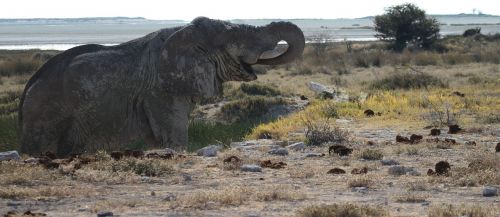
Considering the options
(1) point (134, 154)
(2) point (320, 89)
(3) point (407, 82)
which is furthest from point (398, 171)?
(3) point (407, 82)

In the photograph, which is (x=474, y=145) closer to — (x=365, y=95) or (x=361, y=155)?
(x=361, y=155)

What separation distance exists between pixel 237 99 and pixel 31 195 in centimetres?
1839

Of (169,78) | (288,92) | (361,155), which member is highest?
(169,78)

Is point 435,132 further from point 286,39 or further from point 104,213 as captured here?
point 104,213

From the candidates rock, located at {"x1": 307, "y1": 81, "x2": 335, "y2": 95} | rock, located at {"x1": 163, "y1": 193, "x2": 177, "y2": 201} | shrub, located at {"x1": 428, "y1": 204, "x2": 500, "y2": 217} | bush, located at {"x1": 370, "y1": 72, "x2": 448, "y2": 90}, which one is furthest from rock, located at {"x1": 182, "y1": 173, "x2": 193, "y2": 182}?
bush, located at {"x1": 370, "y1": 72, "x2": 448, "y2": 90}

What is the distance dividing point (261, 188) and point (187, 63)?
379 centimetres

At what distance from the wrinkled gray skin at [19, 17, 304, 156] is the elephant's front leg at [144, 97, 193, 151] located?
14 mm

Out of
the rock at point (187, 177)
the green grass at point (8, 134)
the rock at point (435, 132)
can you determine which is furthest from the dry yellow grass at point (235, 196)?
the green grass at point (8, 134)

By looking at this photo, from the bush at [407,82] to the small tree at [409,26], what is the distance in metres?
36.0

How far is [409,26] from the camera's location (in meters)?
67.4

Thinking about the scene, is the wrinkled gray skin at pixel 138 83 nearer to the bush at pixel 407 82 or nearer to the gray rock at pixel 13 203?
the gray rock at pixel 13 203

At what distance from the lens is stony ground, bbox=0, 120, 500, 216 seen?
8.35 metres

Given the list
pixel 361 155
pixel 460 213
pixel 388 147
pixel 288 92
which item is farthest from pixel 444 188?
pixel 288 92

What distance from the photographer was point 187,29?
12.9 m
